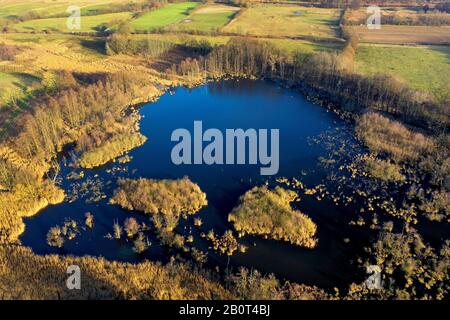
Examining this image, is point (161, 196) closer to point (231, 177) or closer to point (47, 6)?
point (231, 177)

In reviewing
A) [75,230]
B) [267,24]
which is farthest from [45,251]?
[267,24]

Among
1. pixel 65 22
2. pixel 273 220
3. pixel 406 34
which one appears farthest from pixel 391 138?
pixel 65 22

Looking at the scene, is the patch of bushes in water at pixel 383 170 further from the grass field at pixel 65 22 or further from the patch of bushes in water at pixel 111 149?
the grass field at pixel 65 22

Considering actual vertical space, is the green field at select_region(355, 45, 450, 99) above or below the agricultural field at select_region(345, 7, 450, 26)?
below

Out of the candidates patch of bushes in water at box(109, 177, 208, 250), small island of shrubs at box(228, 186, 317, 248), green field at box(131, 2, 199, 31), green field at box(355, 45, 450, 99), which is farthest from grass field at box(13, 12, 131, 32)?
small island of shrubs at box(228, 186, 317, 248)

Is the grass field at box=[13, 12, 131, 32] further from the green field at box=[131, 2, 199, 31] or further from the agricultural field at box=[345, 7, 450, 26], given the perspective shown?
the agricultural field at box=[345, 7, 450, 26]

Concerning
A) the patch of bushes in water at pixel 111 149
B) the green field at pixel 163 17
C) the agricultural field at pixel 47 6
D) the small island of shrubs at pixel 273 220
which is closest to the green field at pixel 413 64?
the small island of shrubs at pixel 273 220
